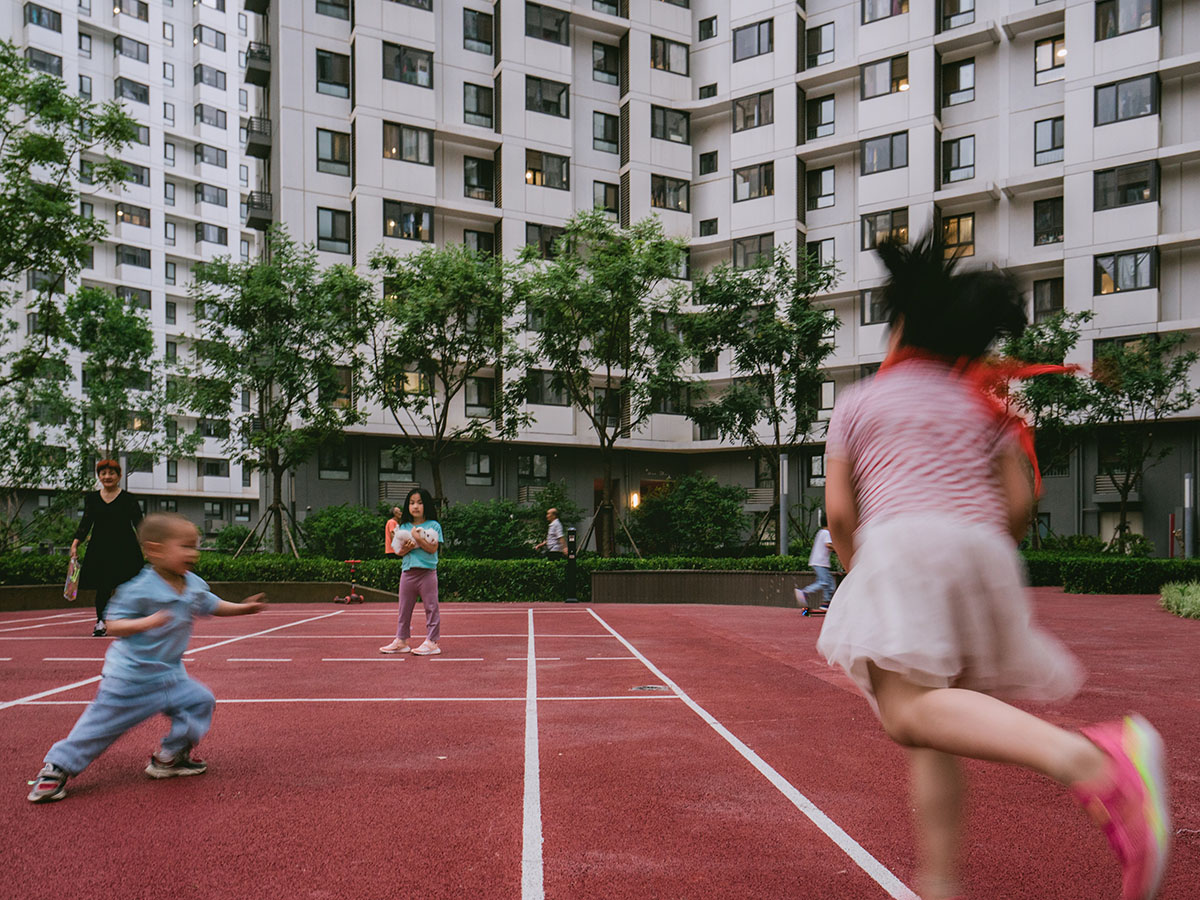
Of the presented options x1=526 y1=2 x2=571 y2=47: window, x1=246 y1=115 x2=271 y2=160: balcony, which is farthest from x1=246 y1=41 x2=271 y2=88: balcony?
x1=526 y1=2 x2=571 y2=47: window

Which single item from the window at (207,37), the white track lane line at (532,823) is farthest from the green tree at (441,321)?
the window at (207,37)

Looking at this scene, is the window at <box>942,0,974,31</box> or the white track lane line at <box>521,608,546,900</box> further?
the window at <box>942,0,974,31</box>

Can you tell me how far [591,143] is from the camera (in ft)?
131

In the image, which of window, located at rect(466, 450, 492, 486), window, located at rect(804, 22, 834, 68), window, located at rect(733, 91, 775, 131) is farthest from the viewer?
window, located at rect(733, 91, 775, 131)

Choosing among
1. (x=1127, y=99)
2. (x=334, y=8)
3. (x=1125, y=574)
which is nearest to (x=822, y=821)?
(x=1125, y=574)

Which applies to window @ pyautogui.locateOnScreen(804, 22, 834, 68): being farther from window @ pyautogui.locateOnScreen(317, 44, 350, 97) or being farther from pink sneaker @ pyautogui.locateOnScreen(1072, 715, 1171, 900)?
pink sneaker @ pyautogui.locateOnScreen(1072, 715, 1171, 900)

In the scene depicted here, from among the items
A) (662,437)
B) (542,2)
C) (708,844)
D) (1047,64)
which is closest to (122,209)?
(542,2)

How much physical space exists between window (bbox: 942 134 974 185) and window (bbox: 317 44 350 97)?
71.8 feet

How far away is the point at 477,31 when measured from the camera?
37.8 meters

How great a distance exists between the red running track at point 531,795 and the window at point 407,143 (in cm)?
2902

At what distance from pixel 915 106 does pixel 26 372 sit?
31.6m

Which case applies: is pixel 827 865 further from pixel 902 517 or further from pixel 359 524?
pixel 359 524

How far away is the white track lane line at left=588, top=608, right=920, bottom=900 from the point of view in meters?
3.49

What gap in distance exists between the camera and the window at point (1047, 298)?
1391 inches
